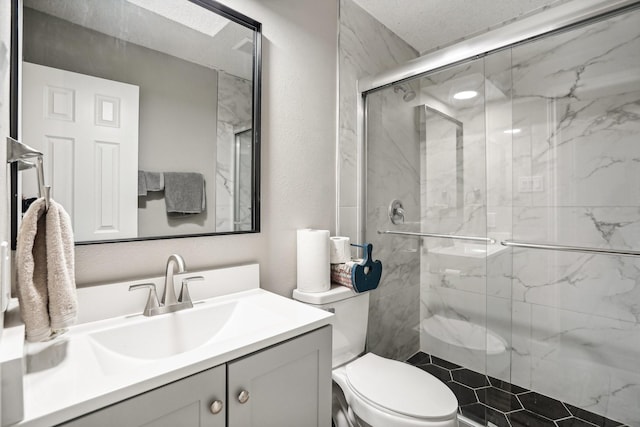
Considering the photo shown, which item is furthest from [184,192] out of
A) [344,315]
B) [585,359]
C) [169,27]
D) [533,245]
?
[585,359]

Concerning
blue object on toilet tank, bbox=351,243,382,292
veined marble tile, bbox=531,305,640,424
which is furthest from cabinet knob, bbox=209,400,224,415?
veined marble tile, bbox=531,305,640,424

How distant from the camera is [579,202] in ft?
4.72

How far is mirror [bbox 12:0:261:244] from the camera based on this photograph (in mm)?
908

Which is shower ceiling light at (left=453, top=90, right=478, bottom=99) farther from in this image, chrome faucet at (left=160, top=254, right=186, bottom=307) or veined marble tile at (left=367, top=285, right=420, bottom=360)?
chrome faucet at (left=160, top=254, right=186, bottom=307)

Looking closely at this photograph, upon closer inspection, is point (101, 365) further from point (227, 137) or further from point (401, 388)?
point (401, 388)

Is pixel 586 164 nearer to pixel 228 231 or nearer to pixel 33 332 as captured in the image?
pixel 228 231

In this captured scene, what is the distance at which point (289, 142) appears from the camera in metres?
1.48

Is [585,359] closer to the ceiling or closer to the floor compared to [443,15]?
closer to the floor

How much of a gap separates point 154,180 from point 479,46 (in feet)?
4.74

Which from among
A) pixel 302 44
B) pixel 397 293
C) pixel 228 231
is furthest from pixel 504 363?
pixel 302 44

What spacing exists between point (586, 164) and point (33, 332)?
6.57 feet

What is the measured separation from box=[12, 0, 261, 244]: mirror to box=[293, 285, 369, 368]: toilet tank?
1.32ft

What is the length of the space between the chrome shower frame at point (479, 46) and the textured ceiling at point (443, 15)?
0.28 meters

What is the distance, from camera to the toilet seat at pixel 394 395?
3.56 feet
